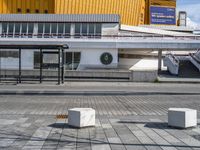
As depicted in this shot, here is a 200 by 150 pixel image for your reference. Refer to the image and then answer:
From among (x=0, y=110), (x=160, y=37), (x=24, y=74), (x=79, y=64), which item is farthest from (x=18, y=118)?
(x=160, y=37)

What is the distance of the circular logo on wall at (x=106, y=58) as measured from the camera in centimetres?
6103

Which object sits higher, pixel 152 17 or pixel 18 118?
pixel 152 17

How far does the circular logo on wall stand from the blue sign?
84.7 m

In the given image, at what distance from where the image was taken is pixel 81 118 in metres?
12.1

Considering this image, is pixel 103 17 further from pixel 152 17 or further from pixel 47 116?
pixel 152 17

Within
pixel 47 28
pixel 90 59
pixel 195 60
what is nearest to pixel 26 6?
pixel 47 28

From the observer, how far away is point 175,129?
12.1 metres

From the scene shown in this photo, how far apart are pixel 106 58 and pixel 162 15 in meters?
89.6

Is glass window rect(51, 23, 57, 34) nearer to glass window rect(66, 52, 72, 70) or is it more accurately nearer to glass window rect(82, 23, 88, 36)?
glass window rect(82, 23, 88, 36)

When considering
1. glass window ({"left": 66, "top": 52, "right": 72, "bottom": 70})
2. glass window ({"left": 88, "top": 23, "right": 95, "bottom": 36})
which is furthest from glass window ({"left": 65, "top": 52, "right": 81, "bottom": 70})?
glass window ({"left": 88, "top": 23, "right": 95, "bottom": 36})

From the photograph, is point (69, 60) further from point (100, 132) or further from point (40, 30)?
point (100, 132)

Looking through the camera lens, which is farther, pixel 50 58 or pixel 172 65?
pixel 172 65

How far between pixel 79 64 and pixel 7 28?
13.4 metres

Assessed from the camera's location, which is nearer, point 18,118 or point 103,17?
point 18,118
